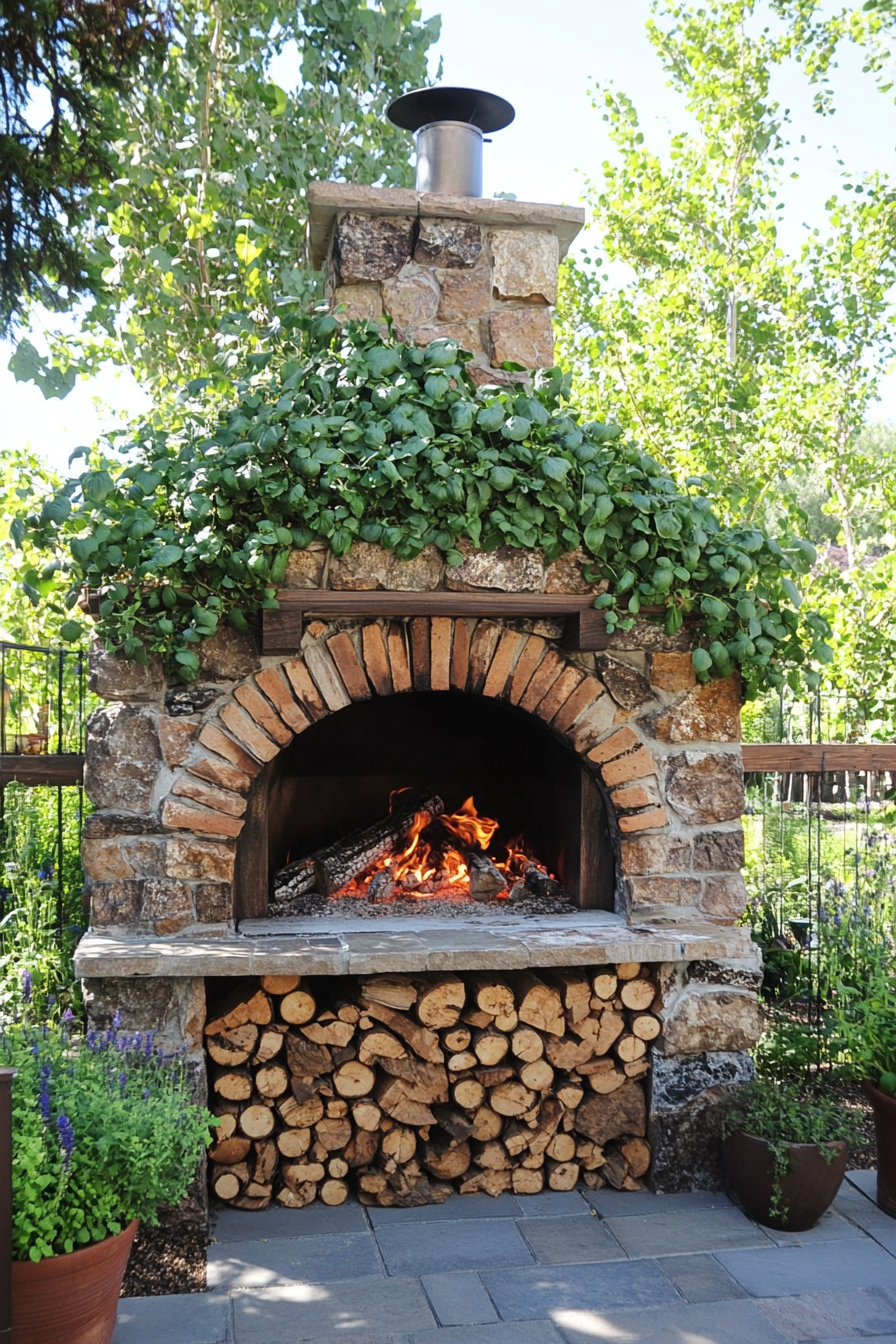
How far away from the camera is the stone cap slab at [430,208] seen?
4.03 metres

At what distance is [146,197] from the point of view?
19.9 feet

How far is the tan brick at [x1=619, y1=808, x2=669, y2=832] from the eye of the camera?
3.70 metres

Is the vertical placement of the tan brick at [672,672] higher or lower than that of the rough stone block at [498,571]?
lower

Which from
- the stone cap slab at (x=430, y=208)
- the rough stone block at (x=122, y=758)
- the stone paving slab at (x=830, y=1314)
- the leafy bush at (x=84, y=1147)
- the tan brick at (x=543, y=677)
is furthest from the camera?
the stone cap slab at (x=430, y=208)

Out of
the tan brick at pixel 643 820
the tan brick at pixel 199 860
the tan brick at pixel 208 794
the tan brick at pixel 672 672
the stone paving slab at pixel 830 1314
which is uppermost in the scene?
the tan brick at pixel 672 672

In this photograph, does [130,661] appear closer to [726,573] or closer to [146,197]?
[726,573]

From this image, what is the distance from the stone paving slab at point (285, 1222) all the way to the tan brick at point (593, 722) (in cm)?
173

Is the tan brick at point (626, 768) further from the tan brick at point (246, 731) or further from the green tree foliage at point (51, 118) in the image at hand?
the green tree foliage at point (51, 118)

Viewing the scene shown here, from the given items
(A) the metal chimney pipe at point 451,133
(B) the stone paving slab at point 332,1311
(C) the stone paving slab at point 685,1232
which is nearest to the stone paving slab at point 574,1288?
(C) the stone paving slab at point 685,1232

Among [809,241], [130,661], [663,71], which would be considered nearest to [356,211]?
[130,661]

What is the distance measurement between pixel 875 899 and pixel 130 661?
3.29 metres

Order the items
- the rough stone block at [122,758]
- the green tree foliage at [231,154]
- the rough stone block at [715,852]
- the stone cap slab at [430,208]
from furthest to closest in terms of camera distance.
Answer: the green tree foliage at [231,154] → the stone cap slab at [430,208] → the rough stone block at [715,852] → the rough stone block at [122,758]

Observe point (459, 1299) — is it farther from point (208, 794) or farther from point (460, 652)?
point (460, 652)

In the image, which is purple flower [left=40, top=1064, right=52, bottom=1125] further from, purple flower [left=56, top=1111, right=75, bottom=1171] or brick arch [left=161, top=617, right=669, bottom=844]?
brick arch [left=161, top=617, right=669, bottom=844]
